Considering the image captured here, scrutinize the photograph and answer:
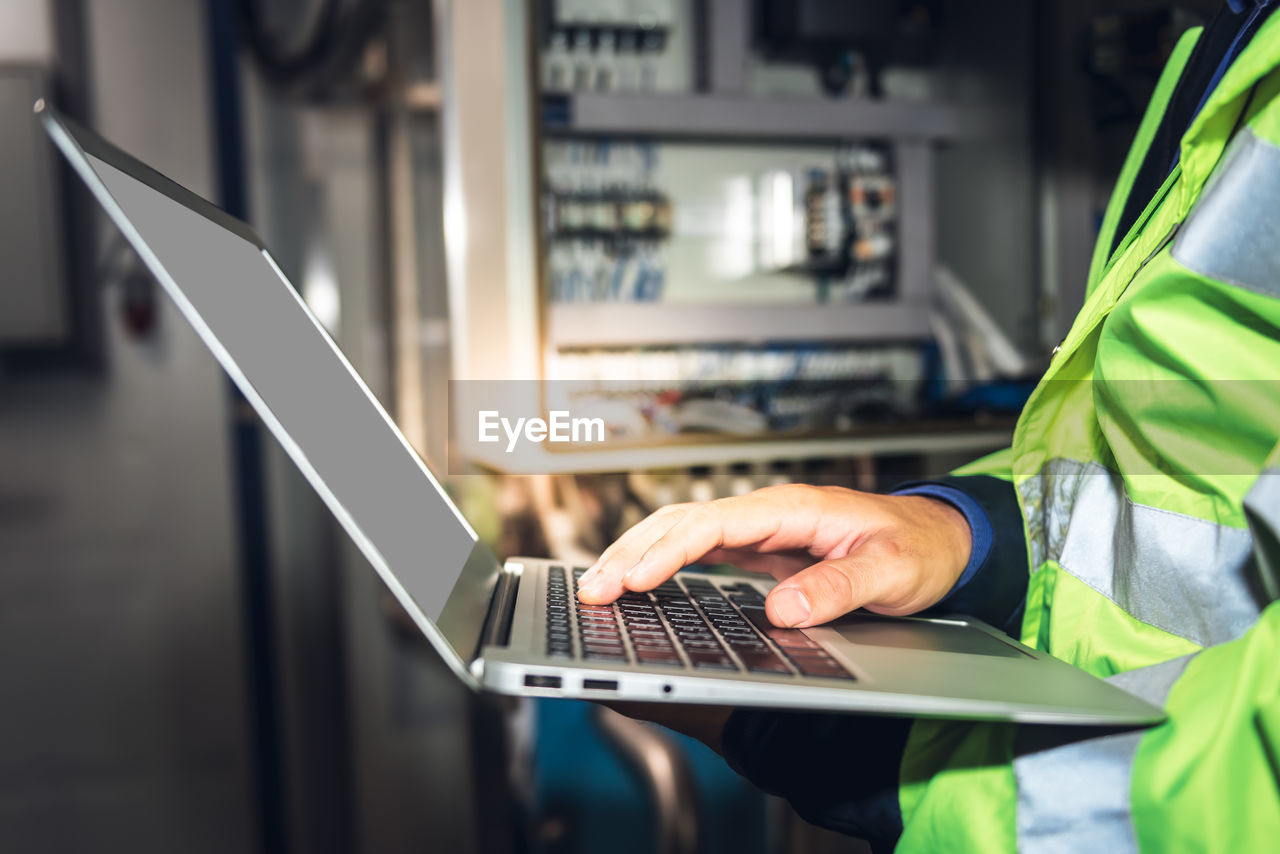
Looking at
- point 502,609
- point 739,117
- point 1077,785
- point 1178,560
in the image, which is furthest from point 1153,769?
point 739,117

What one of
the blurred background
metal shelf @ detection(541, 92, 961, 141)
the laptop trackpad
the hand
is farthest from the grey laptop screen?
metal shelf @ detection(541, 92, 961, 141)

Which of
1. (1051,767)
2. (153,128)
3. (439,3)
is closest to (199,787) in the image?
(153,128)

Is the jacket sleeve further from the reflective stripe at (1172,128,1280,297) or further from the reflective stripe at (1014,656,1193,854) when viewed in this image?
the reflective stripe at (1172,128,1280,297)

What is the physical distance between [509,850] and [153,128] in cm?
177

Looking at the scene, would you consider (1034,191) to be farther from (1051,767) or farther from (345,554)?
(1051,767)

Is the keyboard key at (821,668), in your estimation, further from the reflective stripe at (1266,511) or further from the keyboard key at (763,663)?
the reflective stripe at (1266,511)

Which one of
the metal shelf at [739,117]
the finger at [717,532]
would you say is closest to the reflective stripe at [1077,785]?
the finger at [717,532]

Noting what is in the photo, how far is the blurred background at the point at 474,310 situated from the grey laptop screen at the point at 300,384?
882 millimetres

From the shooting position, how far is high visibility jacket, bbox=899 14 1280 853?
416 mm

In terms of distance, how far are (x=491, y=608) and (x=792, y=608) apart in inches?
7.6

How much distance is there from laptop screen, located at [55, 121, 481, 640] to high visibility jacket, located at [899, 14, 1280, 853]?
0.30 metres

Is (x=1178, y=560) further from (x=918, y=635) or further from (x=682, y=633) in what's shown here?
(x=682, y=633)

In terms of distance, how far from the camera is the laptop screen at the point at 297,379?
483 mm

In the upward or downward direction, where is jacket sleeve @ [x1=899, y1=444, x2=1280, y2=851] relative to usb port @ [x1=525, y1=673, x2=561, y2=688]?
downward
